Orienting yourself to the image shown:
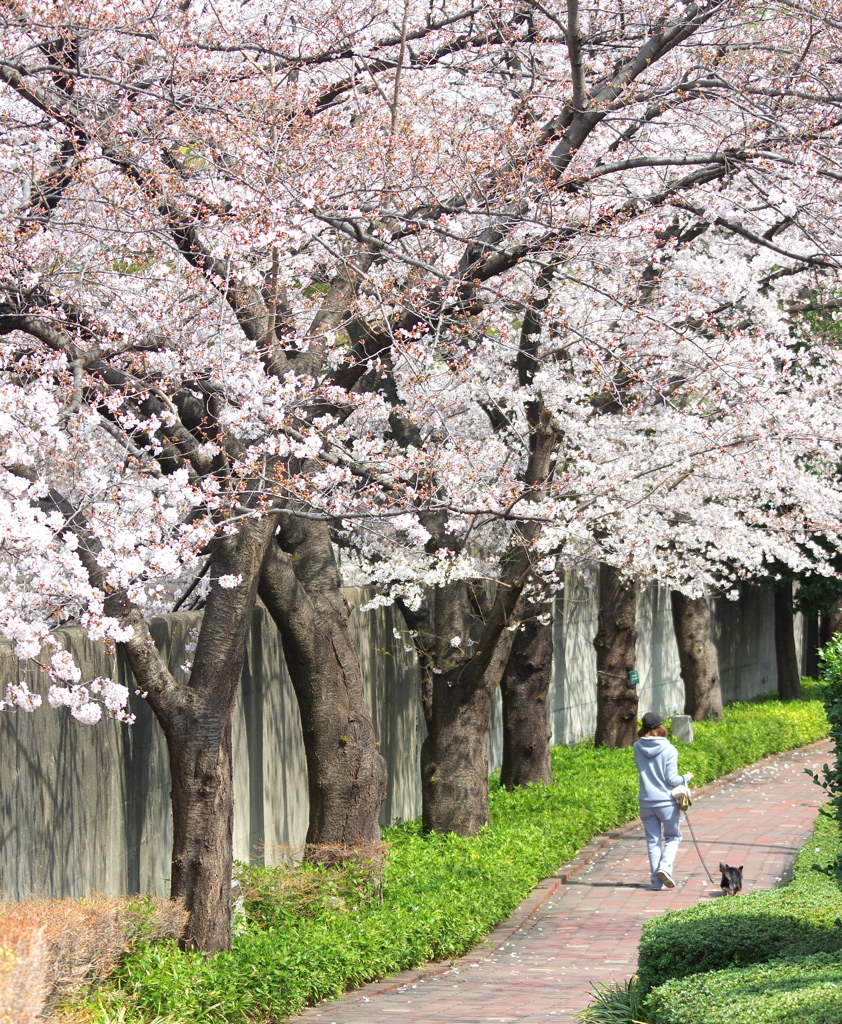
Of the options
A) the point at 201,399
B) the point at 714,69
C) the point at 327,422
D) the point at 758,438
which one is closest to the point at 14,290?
the point at 201,399

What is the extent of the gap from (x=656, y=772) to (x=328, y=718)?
394 centimetres

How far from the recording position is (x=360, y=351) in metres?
9.73

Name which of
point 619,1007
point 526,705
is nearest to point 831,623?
point 526,705

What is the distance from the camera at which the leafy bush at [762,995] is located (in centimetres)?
498

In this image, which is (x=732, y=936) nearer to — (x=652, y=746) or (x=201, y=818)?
(x=201, y=818)

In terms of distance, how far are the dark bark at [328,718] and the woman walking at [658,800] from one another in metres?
3.27

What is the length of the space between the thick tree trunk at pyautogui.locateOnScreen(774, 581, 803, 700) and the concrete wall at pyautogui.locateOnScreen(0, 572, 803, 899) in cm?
1133

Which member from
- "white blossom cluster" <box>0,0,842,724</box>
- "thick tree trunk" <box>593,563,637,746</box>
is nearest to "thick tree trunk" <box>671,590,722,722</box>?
"thick tree trunk" <box>593,563,637,746</box>

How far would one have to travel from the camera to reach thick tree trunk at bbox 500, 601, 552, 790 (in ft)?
48.2

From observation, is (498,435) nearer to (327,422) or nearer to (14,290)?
(327,422)

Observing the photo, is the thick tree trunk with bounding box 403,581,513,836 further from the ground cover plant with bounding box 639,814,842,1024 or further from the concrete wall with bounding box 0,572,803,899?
the ground cover plant with bounding box 639,814,842,1024

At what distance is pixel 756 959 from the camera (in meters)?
6.46

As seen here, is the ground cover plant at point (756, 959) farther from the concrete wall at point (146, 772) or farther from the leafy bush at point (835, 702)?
the concrete wall at point (146, 772)

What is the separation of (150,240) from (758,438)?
18.0 feet
